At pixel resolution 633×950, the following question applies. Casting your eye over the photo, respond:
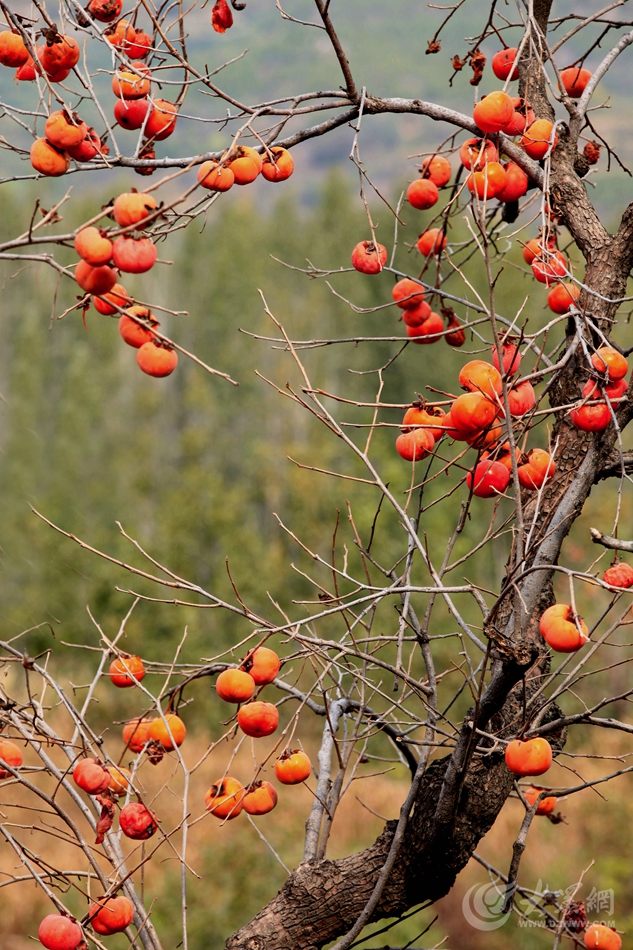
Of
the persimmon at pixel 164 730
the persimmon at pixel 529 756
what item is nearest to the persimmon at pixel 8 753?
the persimmon at pixel 164 730

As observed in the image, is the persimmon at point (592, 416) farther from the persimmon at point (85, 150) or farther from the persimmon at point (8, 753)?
the persimmon at point (8, 753)

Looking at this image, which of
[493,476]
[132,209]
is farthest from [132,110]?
[493,476]

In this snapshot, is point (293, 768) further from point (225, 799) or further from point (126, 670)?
point (126, 670)

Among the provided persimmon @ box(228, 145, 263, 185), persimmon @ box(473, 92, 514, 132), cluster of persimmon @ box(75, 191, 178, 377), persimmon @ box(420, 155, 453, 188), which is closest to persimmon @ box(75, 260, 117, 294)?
cluster of persimmon @ box(75, 191, 178, 377)

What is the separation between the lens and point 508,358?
7.29ft

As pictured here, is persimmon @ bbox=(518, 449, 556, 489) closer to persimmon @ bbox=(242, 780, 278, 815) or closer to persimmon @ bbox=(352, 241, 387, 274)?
persimmon @ bbox=(352, 241, 387, 274)

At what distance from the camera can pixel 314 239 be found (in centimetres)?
3156

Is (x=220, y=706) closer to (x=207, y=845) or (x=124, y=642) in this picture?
(x=124, y=642)

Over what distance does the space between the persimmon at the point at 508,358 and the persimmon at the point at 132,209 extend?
2.78 ft

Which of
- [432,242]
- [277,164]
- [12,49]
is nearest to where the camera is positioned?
[12,49]

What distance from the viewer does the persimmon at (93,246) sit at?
1487 mm

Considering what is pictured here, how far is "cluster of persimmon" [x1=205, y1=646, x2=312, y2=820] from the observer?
197 cm

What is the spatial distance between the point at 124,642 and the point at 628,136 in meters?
92.8

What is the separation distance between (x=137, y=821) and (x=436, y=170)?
6.95 ft
